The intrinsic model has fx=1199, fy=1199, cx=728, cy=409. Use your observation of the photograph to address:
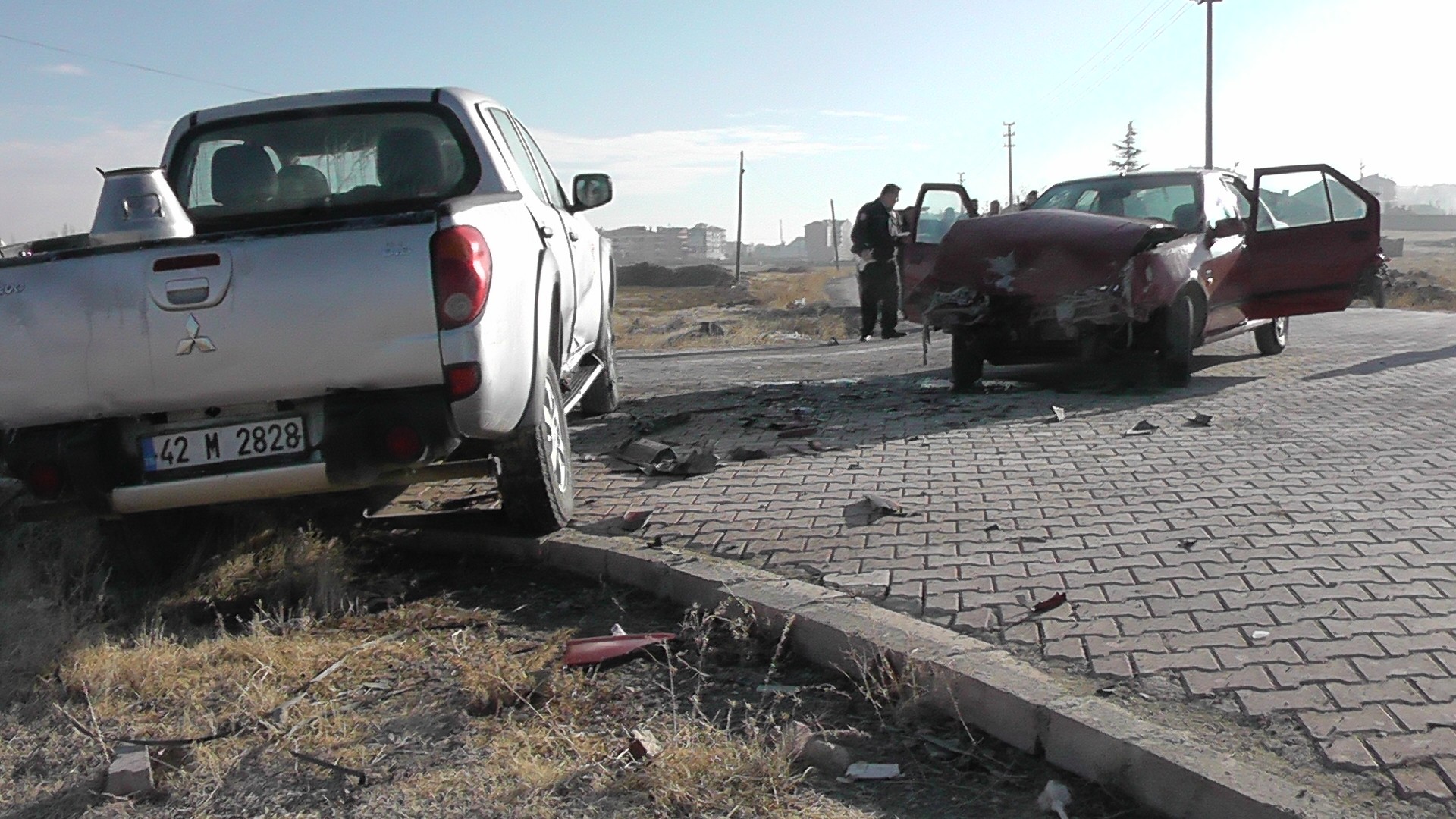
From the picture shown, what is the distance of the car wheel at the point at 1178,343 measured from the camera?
9.04 m

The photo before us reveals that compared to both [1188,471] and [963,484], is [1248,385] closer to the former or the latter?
[1188,471]

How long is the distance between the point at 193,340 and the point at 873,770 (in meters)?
2.70

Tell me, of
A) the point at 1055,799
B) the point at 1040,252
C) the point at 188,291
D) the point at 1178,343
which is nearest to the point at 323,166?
the point at 188,291

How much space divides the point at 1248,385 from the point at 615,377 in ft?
16.4

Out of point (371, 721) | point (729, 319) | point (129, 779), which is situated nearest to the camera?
point (129, 779)

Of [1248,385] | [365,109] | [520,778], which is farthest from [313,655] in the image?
[1248,385]

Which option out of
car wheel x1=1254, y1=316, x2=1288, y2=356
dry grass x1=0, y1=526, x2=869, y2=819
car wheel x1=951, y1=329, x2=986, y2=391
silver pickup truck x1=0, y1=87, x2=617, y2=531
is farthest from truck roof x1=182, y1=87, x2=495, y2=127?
car wheel x1=1254, y1=316, x2=1288, y2=356

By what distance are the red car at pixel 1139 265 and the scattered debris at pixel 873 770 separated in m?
5.91

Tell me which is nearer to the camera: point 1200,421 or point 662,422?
point 1200,421

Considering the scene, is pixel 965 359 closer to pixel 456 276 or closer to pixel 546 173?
pixel 546 173

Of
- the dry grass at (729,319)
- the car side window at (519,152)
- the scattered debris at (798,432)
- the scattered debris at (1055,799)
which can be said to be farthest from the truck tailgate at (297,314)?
the dry grass at (729,319)

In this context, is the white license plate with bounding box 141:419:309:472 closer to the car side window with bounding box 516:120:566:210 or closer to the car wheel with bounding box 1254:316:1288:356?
the car side window with bounding box 516:120:566:210

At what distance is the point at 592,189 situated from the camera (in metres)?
7.22

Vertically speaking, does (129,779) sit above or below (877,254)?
below
